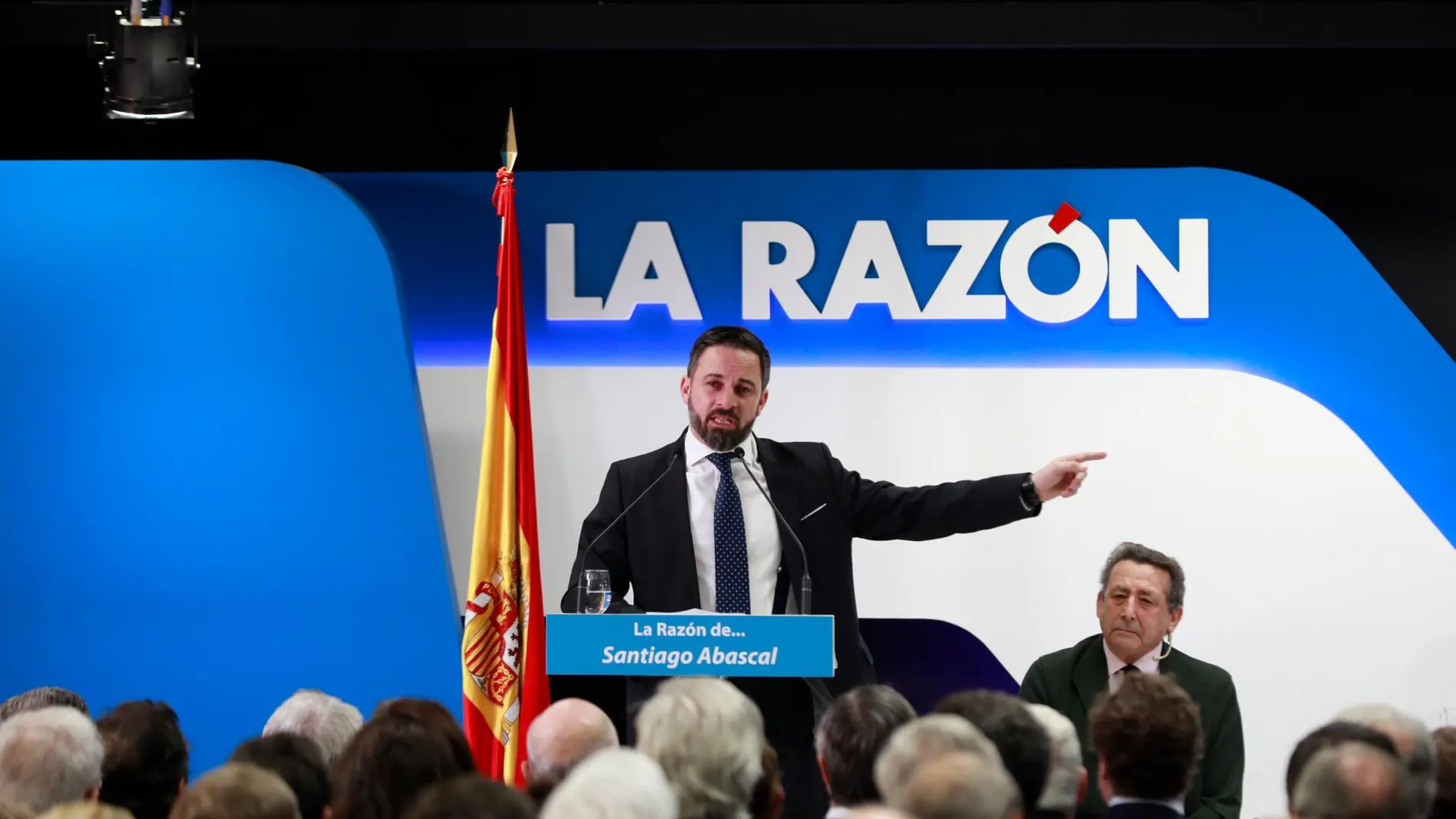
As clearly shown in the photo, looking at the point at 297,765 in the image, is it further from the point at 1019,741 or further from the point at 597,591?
the point at 597,591

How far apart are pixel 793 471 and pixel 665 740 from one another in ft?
7.02

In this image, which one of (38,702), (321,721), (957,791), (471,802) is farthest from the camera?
(38,702)

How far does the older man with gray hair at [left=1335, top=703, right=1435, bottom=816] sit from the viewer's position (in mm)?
2912

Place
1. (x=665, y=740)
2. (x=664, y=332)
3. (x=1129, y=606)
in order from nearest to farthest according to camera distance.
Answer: (x=665, y=740)
(x=1129, y=606)
(x=664, y=332)

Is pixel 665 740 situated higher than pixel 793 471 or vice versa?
pixel 793 471

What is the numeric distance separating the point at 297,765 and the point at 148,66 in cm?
325

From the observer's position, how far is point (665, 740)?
275 centimetres

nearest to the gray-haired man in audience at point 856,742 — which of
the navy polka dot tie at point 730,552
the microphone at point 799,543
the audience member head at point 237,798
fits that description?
the audience member head at point 237,798

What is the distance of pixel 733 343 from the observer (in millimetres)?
4746

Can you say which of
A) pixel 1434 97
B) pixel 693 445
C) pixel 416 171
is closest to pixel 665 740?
pixel 693 445

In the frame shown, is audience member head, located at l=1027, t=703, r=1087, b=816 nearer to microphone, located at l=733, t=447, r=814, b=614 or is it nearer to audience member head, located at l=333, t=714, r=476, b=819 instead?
audience member head, located at l=333, t=714, r=476, b=819

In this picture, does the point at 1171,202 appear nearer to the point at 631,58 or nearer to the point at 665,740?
the point at 631,58

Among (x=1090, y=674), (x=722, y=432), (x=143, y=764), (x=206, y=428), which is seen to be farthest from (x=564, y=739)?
(x=206, y=428)

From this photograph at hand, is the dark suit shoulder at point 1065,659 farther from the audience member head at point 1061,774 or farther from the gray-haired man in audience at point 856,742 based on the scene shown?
the gray-haired man in audience at point 856,742
